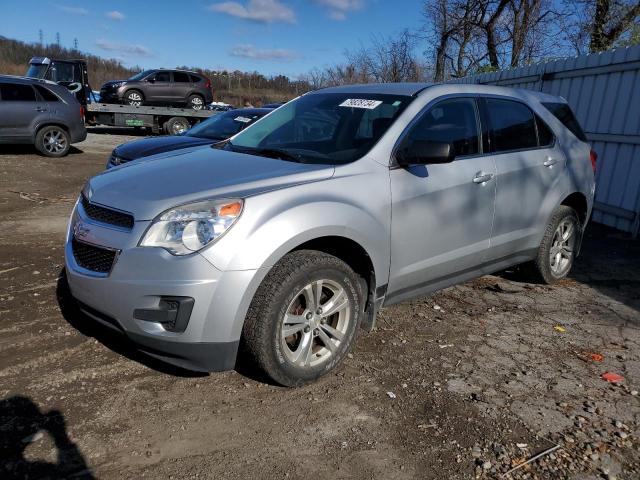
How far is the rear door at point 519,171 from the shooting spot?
4.22 metres

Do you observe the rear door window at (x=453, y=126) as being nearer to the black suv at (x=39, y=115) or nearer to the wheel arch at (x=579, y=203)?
the wheel arch at (x=579, y=203)

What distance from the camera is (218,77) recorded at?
143ft

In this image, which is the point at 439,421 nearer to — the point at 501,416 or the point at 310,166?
the point at 501,416

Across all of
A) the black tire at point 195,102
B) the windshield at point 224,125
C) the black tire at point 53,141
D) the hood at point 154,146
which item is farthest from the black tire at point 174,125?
the hood at point 154,146

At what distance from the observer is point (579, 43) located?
20.6m

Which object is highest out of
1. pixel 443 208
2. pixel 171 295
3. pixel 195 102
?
pixel 195 102

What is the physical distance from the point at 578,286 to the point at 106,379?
4.41 metres

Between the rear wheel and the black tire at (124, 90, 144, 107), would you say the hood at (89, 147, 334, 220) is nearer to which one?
the black tire at (124, 90, 144, 107)

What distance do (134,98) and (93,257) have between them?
18.8m

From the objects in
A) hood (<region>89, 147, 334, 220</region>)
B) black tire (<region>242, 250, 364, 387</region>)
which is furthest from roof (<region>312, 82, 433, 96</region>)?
black tire (<region>242, 250, 364, 387</region>)

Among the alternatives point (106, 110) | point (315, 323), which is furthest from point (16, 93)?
point (315, 323)

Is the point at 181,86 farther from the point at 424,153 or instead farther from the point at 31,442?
the point at 31,442

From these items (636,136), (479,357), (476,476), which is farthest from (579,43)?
(476,476)

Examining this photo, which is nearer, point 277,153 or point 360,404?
point 360,404
